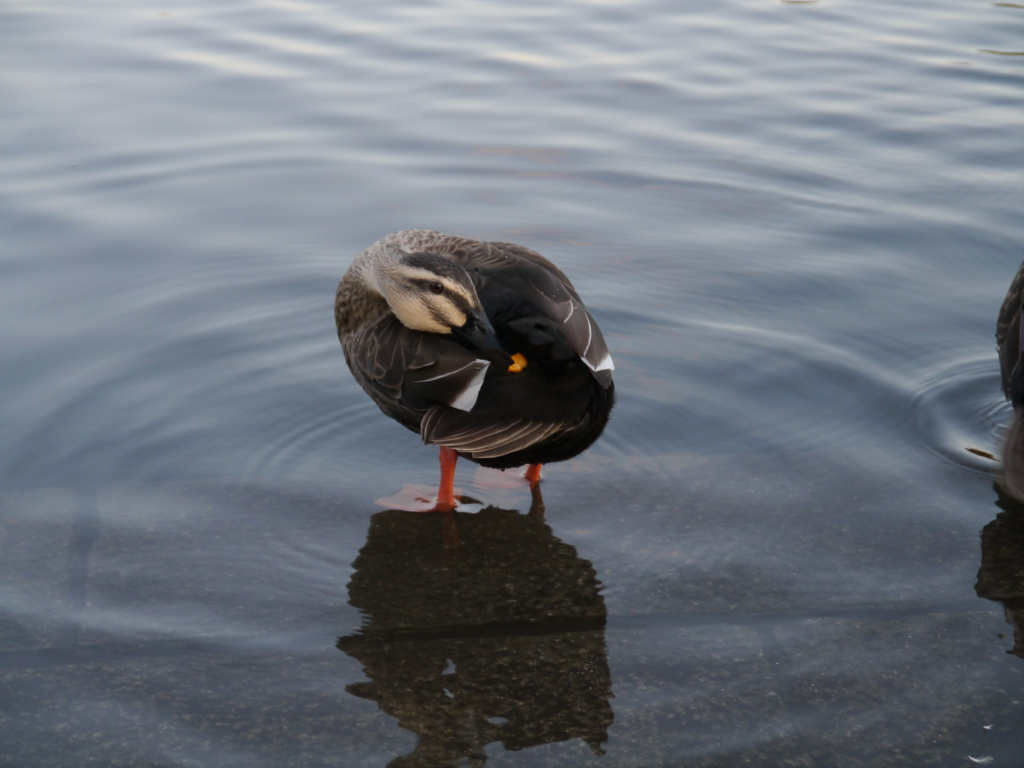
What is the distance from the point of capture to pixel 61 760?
2.74 m

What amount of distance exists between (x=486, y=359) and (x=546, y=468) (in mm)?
828

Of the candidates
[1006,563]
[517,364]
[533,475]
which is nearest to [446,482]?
[533,475]

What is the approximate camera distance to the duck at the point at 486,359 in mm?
3576

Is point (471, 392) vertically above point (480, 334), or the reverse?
point (480, 334)

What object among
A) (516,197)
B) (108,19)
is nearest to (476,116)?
(516,197)

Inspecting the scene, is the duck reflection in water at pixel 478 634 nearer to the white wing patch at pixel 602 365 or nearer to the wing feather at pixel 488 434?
the wing feather at pixel 488 434

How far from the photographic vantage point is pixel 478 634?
10.6 ft

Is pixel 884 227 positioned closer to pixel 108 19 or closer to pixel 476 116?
pixel 476 116

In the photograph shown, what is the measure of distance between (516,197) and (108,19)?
5.92 metres

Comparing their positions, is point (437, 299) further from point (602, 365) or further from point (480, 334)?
point (602, 365)

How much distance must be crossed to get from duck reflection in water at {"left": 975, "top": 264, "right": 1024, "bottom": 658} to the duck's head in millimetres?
1722

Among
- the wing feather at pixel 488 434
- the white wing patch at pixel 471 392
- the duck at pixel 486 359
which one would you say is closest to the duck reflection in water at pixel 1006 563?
the duck at pixel 486 359

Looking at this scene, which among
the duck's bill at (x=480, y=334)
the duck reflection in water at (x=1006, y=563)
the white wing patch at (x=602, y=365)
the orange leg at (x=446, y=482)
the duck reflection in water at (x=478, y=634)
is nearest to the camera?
the duck reflection in water at (x=478, y=634)

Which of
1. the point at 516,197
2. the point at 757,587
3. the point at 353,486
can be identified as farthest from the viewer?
the point at 516,197
